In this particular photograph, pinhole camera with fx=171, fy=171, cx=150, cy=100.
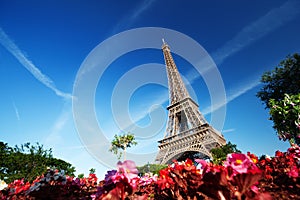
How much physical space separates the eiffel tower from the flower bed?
22.8m

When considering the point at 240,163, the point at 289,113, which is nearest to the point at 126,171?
the point at 240,163

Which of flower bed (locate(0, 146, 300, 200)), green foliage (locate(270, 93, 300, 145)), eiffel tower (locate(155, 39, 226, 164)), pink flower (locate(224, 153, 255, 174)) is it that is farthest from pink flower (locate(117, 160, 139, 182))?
eiffel tower (locate(155, 39, 226, 164))

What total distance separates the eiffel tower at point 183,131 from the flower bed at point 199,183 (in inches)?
899

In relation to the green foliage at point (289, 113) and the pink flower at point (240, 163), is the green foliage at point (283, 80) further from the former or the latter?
the pink flower at point (240, 163)

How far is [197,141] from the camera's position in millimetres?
26859

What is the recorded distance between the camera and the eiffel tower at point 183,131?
2630 cm

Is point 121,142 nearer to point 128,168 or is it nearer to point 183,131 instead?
point 183,131

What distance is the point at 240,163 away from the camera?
1.18 metres

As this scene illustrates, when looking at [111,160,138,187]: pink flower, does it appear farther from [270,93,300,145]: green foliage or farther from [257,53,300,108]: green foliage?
[257,53,300,108]: green foliage

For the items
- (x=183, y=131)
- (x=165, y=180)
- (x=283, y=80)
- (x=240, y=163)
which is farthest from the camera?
(x=183, y=131)

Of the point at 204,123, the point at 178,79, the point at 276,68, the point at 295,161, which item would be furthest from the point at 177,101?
the point at 295,161

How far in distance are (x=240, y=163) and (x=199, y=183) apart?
81 cm

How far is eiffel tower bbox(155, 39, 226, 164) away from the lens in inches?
1035

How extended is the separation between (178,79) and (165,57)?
8.73 metres
